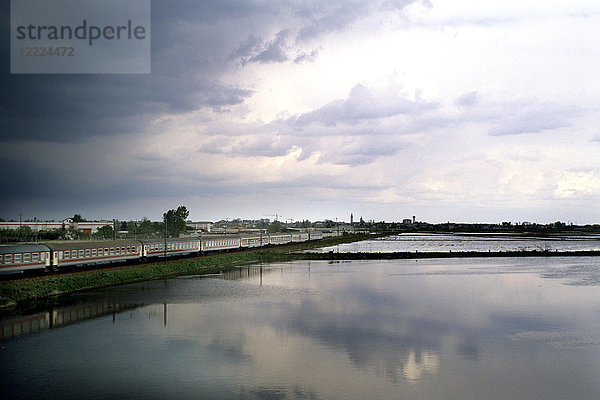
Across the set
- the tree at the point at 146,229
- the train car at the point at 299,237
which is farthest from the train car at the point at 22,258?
the tree at the point at 146,229

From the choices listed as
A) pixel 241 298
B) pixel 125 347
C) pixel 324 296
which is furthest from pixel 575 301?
pixel 125 347

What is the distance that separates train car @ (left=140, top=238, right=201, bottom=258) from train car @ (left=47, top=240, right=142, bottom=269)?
2147mm

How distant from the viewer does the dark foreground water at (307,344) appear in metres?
24.8

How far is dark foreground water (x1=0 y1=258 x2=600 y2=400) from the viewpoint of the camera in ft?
81.3

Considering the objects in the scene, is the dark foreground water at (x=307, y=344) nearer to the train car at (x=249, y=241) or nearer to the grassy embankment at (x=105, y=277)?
the grassy embankment at (x=105, y=277)

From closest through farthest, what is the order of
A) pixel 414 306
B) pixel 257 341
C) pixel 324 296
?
pixel 257 341, pixel 414 306, pixel 324 296

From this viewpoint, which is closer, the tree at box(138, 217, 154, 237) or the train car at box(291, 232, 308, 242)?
the train car at box(291, 232, 308, 242)

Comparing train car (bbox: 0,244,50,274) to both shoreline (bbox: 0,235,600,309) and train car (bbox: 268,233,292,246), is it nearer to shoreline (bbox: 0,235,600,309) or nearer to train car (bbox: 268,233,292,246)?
shoreline (bbox: 0,235,600,309)

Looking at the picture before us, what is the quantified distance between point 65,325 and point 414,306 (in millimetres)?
32055

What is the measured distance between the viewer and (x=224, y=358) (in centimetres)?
2927

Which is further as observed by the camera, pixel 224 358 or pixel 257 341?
pixel 257 341

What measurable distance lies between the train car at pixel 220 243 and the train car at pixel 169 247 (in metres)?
2.91

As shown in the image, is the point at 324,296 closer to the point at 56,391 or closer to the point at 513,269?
the point at 56,391

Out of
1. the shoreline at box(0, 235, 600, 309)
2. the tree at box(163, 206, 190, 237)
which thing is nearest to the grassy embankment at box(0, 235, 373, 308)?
the shoreline at box(0, 235, 600, 309)
